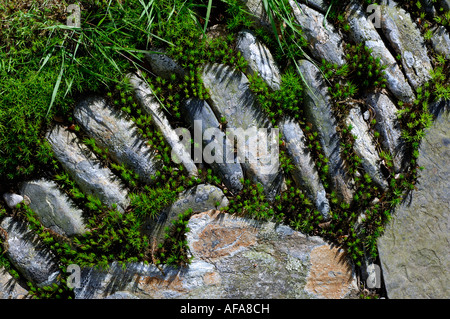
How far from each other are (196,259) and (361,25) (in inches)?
145

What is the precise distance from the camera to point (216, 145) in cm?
493

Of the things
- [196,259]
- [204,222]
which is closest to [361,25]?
[204,222]

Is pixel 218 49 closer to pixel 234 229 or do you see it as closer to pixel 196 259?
pixel 234 229

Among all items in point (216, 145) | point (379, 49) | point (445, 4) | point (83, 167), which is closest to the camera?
point (83, 167)

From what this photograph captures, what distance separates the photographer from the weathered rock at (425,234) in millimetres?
4879

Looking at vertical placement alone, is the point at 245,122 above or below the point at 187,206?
above

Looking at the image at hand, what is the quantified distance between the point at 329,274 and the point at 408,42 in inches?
126

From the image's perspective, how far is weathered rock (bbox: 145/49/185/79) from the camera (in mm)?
4938

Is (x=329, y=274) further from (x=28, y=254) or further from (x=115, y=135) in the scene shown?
(x=28, y=254)

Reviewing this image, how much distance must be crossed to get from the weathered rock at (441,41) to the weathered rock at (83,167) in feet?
14.9

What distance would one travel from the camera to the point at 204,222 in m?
4.86

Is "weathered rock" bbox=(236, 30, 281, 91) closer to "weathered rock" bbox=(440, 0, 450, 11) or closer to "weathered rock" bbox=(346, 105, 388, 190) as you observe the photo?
"weathered rock" bbox=(346, 105, 388, 190)

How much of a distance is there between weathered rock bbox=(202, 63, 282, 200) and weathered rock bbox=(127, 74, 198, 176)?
606 mm

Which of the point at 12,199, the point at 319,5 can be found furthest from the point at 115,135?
the point at 319,5
